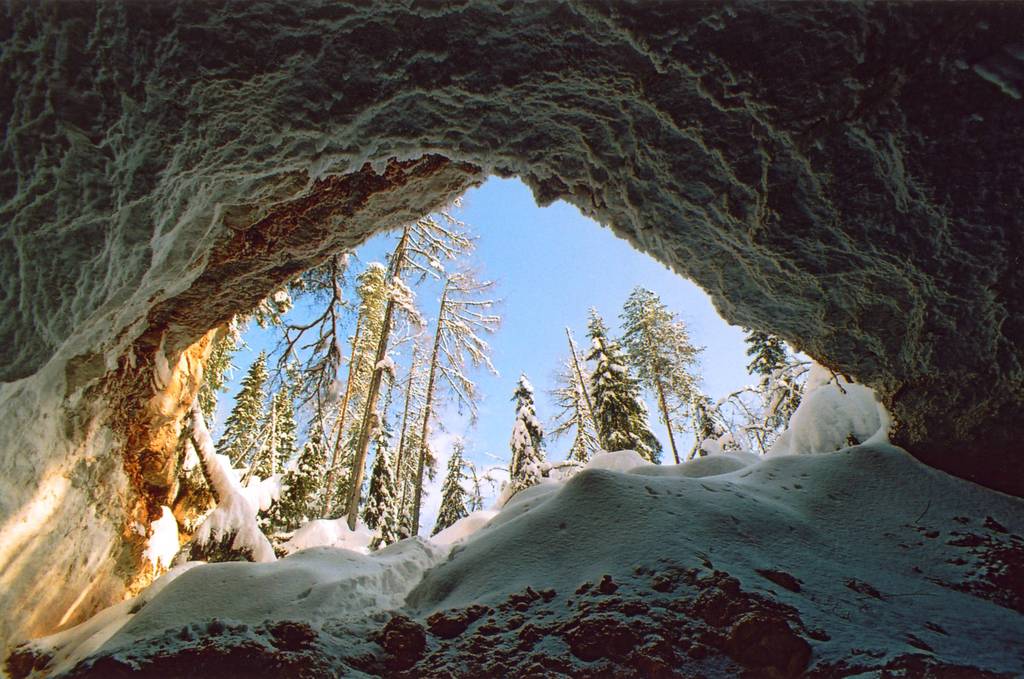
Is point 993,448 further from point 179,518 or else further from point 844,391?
point 179,518

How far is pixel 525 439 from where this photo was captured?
1805 cm

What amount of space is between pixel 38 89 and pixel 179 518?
5.03 m

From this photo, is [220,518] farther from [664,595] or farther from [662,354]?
[662,354]

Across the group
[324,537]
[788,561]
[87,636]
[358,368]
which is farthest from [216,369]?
[788,561]

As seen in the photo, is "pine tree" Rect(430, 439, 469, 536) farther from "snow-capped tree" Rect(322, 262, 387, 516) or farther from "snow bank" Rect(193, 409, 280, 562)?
"snow bank" Rect(193, 409, 280, 562)

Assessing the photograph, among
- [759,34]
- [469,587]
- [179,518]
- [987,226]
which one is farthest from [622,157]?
[179,518]

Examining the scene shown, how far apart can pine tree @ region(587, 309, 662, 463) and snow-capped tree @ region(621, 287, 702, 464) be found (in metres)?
1.80

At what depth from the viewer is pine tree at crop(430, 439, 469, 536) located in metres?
24.7

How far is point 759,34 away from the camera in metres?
2.03

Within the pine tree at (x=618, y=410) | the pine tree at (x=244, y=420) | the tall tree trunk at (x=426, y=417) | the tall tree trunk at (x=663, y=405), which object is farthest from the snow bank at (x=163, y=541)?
the tall tree trunk at (x=663, y=405)

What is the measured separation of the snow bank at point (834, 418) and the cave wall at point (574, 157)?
2.22 feet

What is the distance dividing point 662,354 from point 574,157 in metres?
19.6

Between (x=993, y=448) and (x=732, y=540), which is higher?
(x=993, y=448)

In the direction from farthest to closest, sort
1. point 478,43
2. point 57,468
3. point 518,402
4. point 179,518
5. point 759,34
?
point 518,402 < point 179,518 < point 57,468 < point 478,43 < point 759,34
